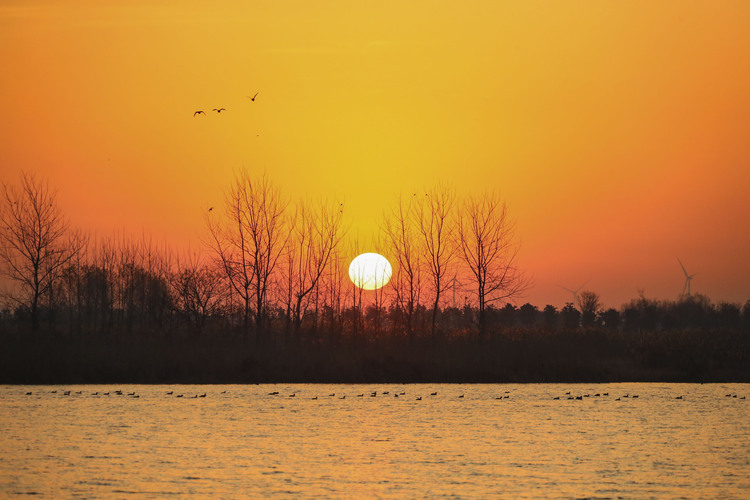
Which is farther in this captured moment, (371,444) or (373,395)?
(373,395)

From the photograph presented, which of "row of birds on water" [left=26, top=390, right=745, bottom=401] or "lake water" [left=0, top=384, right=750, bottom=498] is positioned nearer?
"lake water" [left=0, top=384, right=750, bottom=498]

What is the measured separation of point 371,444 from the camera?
2853 centimetres

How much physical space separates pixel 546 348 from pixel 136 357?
24.1 meters

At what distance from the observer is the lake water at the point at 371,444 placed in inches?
816

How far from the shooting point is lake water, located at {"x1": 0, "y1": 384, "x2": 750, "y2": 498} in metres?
20.7

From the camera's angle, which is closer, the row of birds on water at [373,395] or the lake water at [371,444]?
the lake water at [371,444]

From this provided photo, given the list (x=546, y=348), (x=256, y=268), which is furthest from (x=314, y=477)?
(x=256, y=268)

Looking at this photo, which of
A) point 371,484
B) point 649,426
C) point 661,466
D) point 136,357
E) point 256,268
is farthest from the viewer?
point 256,268

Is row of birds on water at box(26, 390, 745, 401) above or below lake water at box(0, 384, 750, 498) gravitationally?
above

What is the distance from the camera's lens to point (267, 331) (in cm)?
6216

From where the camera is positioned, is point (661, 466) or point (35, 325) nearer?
point (661, 466)

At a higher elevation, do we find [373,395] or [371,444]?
[373,395]

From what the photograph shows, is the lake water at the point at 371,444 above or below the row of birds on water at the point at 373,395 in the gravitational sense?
below

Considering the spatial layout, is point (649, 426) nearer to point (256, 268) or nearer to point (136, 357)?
point (136, 357)
